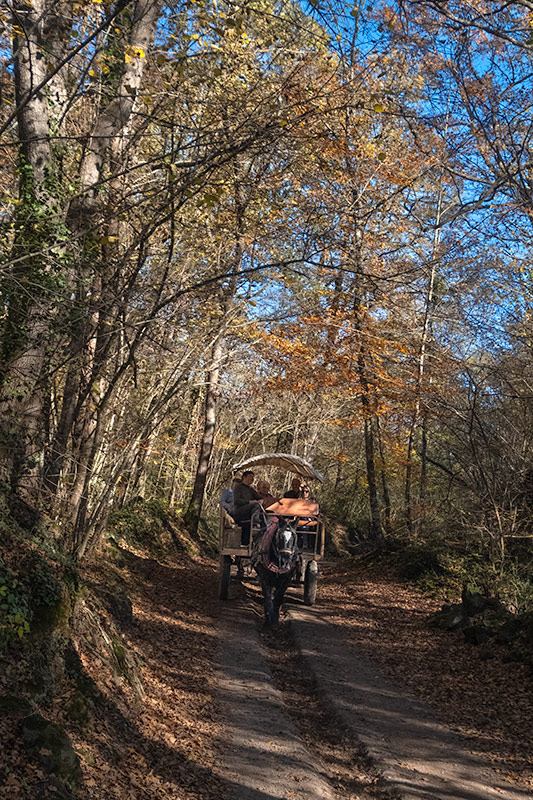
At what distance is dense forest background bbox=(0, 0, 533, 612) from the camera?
722 centimetres

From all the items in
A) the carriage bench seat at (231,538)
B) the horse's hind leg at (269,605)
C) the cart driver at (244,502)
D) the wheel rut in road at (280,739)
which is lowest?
the wheel rut in road at (280,739)

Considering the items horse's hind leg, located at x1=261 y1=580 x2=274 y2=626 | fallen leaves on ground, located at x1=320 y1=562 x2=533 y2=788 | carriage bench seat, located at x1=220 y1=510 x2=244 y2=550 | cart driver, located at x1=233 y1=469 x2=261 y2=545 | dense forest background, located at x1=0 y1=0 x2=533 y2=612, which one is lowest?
fallen leaves on ground, located at x1=320 y1=562 x2=533 y2=788

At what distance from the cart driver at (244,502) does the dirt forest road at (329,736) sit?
2.85 m

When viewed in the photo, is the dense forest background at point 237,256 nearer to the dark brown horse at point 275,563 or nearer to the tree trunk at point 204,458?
the tree trunk at point 204,458

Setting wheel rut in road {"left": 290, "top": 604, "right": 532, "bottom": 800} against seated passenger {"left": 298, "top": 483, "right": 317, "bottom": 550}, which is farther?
seated passenger {"left": 298, "top": 483, "right": 317, "bottom": 550}

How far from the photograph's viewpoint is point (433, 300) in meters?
20.3

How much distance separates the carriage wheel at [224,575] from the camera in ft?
39.0

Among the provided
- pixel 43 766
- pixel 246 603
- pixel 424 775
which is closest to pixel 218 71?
pixel 43 766

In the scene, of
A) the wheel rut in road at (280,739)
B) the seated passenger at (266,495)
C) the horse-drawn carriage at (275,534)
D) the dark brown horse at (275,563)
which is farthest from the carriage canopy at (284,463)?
the wheel rut in road at (280,739)

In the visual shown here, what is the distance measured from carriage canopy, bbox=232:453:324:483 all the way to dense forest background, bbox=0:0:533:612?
202 centimetres

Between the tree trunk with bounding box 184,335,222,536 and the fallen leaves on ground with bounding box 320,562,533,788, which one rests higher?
the tree trunk with bounding box 184,335,222,536

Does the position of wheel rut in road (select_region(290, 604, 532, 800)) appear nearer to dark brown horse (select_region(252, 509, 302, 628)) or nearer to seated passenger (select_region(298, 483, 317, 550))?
dark brown horse (select_region(252, 509, 302, 628))

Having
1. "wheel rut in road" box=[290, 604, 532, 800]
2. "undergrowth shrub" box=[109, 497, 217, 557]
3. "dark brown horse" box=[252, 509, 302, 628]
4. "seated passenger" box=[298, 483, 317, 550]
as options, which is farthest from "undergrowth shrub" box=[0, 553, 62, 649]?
"undergrowth shrub" box=[109, 497, 217, 557]

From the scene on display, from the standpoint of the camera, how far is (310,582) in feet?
40.6
